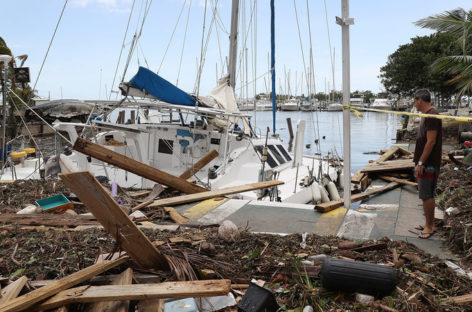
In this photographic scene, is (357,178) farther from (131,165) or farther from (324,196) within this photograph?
(131,165)

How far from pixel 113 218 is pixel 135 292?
756 millimetres

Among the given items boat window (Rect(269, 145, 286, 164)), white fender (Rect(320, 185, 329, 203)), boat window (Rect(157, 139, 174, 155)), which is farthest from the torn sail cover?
white fender (Rect(320, 185, 329, 203))

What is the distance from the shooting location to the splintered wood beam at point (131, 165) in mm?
6688

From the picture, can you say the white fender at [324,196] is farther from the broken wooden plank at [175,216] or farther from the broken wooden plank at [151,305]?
the broken wooden plank at [151,305]

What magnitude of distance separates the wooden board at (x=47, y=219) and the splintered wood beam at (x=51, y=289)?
2.14 meters

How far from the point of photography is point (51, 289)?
275cm

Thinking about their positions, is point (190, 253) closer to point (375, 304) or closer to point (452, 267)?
point (375, 304)

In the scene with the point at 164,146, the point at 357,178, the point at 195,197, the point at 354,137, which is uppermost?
the point at 164,146

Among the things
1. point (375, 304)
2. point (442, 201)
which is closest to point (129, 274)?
point (375, 304)

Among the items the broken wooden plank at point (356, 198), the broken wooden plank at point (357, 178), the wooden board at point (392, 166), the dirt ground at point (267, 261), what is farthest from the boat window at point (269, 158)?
the dirt ground at point (267, 261)

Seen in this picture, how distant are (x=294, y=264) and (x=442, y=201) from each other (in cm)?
395

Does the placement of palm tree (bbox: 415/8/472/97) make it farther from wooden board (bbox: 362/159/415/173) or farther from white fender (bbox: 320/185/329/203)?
white fender (bbox: 320/185/329/203)

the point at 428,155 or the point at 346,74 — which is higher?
the point at 346,74

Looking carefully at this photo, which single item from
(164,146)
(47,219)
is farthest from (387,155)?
(47,219)
